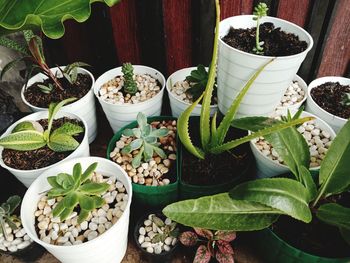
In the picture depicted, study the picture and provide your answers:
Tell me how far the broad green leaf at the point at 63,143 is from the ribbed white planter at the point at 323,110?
0.87 meters

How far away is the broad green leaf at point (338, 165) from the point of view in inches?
32.5

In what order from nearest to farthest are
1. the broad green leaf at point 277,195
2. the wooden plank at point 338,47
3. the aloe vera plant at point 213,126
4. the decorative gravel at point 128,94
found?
the broad green leaf at point 277,195, the aloe vera plant at point 213,126, the wooden plank at point 338,47, the decorative gravel at point 128,94

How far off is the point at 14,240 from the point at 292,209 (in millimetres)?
859

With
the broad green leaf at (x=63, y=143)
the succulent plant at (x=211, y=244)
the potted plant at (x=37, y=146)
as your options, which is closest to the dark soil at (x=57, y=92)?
the potted plant at (x=37, y=146)

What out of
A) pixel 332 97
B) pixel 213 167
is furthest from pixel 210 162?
pixel 332 97

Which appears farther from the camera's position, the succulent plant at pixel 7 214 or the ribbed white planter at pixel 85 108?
the ribbed white planter at pixel 85 108

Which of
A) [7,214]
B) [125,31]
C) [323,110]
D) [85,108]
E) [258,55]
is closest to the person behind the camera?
[258,55]

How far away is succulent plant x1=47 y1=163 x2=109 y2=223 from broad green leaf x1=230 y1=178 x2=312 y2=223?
0.39 meters

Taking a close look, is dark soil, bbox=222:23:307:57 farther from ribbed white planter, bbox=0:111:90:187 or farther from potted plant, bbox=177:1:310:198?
ribbed white planter, bbox=0:111:90:187

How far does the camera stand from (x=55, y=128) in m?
1.18

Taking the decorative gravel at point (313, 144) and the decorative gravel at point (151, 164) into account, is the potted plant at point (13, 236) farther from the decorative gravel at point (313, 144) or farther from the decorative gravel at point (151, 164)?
the decorative gravel at point (313, 144)

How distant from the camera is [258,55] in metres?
0.90

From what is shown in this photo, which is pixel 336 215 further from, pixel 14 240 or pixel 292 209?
pixel 14 240

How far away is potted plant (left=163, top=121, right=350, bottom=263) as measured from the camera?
77 centimetres
